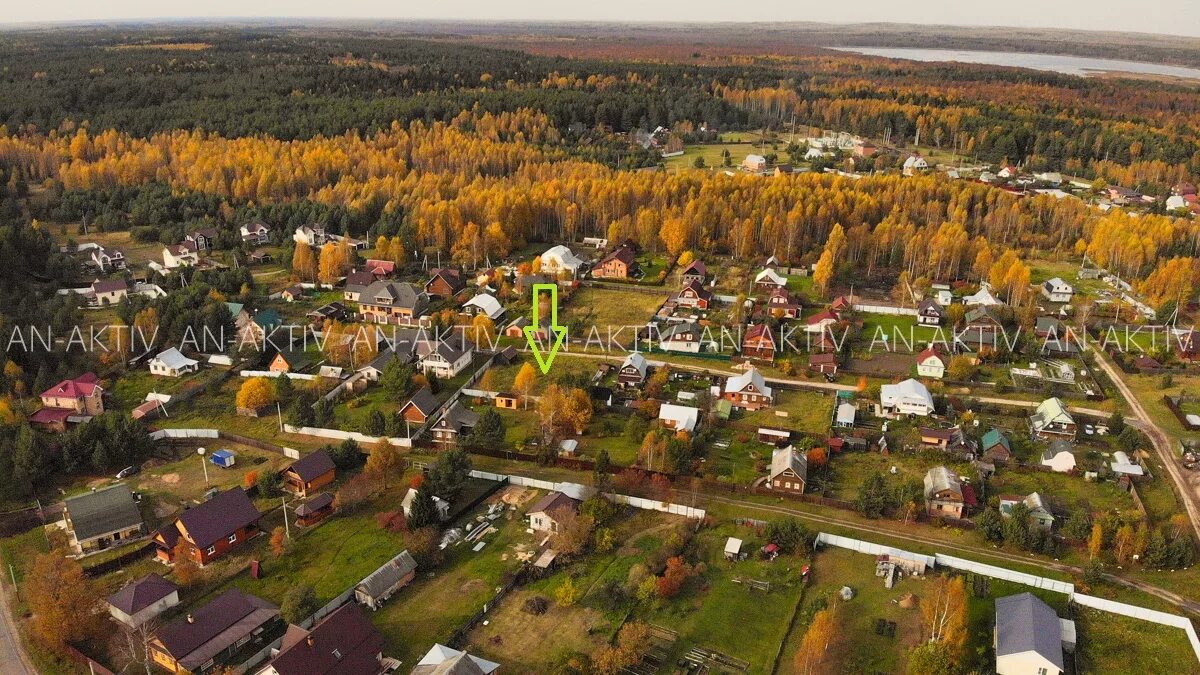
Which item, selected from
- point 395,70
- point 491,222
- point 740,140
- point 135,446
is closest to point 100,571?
point 135,446

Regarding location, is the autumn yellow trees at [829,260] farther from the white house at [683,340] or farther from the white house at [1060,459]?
the white house at [1060,459]

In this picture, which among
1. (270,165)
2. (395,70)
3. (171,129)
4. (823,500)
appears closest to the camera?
(823,500)

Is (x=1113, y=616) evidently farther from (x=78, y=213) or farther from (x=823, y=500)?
(x=78, y=213)

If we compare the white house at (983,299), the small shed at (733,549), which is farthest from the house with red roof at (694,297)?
the small shed at (733,549)

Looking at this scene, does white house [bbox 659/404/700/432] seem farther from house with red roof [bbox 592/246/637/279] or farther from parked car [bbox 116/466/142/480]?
house with red roof [bbox 592/246/637/279]

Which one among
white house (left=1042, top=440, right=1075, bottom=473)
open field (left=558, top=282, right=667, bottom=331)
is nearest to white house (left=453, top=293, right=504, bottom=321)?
open field (left=558, top=282, right=667, bottom=331)

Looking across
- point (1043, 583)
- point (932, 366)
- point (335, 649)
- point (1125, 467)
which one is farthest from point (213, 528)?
point (1125, 467)
